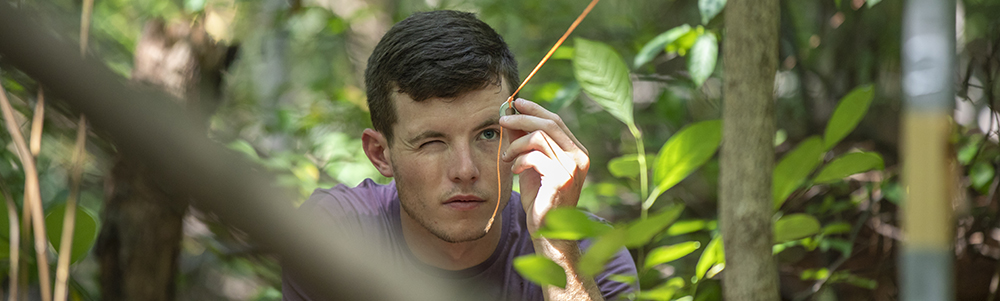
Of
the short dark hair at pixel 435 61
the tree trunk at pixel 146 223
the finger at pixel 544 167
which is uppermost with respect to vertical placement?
the tree trunk at pixel 146 223

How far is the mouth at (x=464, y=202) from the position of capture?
4.68 feet

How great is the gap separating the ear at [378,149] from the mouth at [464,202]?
0.76 ft

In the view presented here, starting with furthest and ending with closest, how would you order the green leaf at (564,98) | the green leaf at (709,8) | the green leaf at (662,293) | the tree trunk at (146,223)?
the tree trunk at (146,223) → the green leaf at (564,98) → the green leaf at (709,8) → the green leaf at (662,293)

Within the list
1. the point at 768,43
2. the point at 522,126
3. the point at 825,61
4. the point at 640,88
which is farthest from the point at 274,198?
the point at 640,88

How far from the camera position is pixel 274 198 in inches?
11.3

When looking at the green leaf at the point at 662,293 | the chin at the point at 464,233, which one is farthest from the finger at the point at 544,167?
the chin at the point at 464,233

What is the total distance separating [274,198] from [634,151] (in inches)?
95.8

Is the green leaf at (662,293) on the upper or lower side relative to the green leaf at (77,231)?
lower

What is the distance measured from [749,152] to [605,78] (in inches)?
17.9

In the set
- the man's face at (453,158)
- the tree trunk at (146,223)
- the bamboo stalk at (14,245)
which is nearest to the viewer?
the bamboo stalk at (14,245)

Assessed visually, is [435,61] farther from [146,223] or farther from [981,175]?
[146,223]

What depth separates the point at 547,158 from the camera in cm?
112

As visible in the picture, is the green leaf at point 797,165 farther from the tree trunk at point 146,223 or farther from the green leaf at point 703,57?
the tree trunk at point 146,223

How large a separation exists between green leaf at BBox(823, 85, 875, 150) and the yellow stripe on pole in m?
0.36
